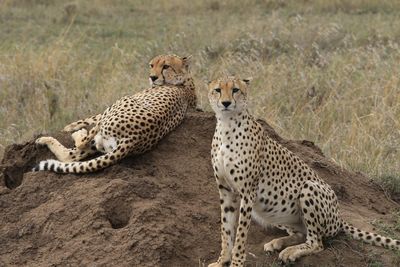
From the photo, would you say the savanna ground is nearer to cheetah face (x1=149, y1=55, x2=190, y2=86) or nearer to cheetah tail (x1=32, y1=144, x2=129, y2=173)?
cheetah face (x1=149, y1=55, x2=190, y2=86)

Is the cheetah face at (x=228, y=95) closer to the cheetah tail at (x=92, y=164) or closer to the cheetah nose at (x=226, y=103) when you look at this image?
the cheetah nose at (x=226, y=103)

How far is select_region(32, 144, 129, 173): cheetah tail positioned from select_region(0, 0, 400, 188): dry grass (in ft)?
6.32

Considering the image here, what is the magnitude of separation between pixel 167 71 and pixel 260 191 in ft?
4.84

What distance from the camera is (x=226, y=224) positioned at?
3941 mm

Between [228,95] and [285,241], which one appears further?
[285,241]

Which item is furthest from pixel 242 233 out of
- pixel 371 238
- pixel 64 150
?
pixel 64 150

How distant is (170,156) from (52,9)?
9.35 m

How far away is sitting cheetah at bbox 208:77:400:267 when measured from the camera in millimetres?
3836

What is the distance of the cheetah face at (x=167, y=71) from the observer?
521cm

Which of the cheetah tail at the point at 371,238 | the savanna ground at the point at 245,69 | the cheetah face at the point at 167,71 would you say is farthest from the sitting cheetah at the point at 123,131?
the savanna ground at the point at 245,69

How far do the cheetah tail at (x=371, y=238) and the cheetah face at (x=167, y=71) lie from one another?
5.25 feet

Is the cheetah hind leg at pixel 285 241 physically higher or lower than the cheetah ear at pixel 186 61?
lower

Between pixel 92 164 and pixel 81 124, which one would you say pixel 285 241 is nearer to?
pixel 92 164

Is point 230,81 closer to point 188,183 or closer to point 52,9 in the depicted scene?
point 188,183
